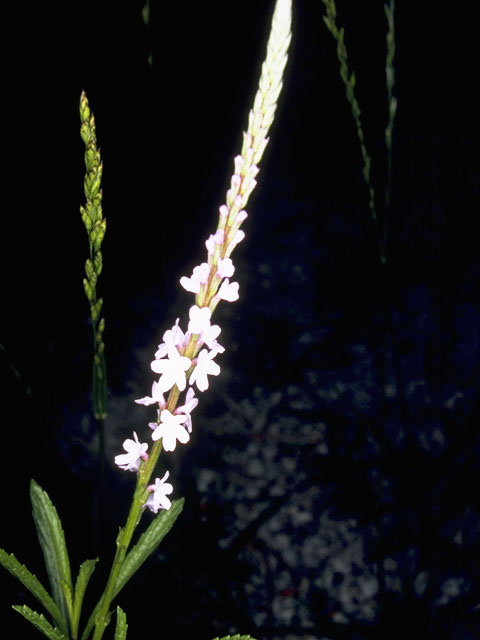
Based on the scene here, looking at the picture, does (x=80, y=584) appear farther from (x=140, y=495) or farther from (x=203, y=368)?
(x=203, y=368)

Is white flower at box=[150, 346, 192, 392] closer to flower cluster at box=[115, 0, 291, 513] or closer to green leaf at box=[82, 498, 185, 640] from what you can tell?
flower cluster at box=[115, 0, 291, 513]

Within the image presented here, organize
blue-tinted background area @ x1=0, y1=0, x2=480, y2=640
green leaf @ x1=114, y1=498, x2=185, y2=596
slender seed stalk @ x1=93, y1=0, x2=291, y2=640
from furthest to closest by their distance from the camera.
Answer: blue-tinted background area @ x1=0, y1=0, x2=480, y2=640, green leaf @ x1=114, y1=498, x2=185, y2=596, slender seed stalk @ x1=93, y1=0, x2=291, y2=640

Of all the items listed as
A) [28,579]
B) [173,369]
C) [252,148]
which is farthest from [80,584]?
[252,148]

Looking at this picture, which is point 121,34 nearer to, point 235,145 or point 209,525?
point 235,145

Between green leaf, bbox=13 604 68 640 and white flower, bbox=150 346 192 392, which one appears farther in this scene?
green leaf, bbox=13 604 68 640

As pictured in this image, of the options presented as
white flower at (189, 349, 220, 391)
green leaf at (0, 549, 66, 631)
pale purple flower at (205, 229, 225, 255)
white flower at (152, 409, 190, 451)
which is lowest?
green leaf at (0, 549, 66, 631)

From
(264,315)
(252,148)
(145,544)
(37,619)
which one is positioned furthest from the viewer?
(264,315)

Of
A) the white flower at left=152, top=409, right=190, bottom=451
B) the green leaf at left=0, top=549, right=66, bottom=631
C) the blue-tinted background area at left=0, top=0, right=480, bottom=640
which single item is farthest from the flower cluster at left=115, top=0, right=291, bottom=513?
the blue-tinted background area at left=0, top=0, right=480, bottom=640

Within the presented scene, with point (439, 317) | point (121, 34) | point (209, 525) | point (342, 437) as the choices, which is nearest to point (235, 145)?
point (121, 34)
